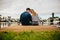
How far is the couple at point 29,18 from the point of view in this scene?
11.3 feet

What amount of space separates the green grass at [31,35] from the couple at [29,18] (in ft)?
0.41

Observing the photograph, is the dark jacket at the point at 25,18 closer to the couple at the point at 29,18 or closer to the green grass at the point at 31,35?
the couple at the point at 29,18

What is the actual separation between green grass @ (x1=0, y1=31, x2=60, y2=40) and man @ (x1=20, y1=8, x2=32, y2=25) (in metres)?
0.13

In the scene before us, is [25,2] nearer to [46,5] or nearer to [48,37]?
[46,5]

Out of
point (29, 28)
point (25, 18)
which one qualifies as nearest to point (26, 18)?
point (25, 18)

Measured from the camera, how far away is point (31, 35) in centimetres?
338

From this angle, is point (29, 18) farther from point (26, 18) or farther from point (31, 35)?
point (31, 35)

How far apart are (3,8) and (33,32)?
1.33ft

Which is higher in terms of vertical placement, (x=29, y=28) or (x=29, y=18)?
(x=29, y=18)

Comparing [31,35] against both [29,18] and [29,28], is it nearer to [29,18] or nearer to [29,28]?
[29,28]

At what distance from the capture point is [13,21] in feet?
11.3

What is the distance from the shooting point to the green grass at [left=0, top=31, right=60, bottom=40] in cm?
336

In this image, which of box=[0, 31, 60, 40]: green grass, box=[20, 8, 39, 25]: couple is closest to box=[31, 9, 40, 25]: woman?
box=[20, 8, 39, 25]: couple

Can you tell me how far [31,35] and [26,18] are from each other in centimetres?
19
